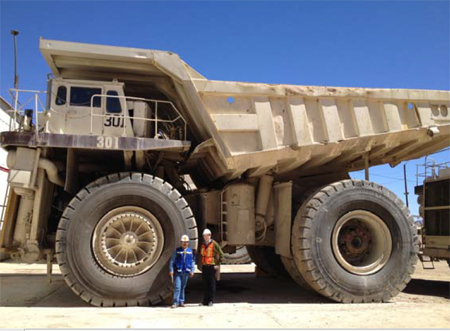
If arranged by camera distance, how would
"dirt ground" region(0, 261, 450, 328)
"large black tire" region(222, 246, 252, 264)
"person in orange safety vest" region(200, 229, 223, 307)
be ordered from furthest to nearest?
"large black tire" region(222, 246, 252, 264), "person in orange safety vest" region(200, 229, 223, 307), "dirt ground" region(0, 261, 450, 328)

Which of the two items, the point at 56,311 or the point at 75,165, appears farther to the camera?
the point at 75,165

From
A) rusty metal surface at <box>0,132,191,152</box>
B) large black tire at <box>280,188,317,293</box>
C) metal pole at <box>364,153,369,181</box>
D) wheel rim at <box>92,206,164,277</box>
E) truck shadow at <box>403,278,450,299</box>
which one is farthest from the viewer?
truck shadow at <box>403,278,450,299</box>

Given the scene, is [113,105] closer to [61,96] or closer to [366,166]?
[61,96]

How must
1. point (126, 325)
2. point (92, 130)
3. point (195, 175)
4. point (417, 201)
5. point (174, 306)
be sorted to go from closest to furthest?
point (126, 325)
point (174, 306)
point (92, 130)
point (195, 175)
point (417, 201)

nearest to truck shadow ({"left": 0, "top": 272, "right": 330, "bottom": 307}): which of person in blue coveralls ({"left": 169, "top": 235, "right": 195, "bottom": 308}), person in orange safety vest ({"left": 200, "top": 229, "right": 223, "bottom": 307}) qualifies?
person in blue coveralls ({"left": 169, "top": 235, "right": 195, "bottom": 308})

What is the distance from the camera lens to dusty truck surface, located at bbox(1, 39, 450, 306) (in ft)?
22.2

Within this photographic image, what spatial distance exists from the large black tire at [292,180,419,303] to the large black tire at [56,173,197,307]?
6.89 feet

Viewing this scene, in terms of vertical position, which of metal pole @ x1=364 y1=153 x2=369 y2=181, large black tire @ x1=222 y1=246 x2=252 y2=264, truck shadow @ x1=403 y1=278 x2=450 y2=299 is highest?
metal pole @ x1=364 y1=153 x2=369 y2=181

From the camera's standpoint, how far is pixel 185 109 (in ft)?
25.7

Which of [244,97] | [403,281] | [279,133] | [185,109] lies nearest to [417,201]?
[403,281]

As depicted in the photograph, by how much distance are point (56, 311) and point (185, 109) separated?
4.12 metres

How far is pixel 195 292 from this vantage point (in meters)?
8.57

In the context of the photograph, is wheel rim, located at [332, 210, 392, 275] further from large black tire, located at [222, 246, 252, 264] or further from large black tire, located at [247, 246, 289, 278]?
large black tire, located at [222, 246, 252, 264]

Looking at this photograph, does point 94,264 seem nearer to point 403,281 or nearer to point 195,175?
point 195,175
